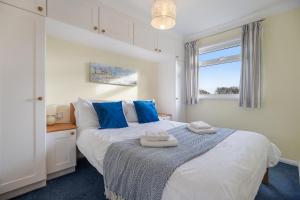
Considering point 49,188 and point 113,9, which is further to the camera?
point 113,9

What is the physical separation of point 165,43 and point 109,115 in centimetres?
202

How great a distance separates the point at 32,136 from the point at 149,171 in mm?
1470

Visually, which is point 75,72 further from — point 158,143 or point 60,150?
point 158,143

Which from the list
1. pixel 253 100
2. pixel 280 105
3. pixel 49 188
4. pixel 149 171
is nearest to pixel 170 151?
pixel 149 171

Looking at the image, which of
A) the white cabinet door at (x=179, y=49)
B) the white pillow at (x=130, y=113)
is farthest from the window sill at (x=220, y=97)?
the white pillow at (x=130, y=113)

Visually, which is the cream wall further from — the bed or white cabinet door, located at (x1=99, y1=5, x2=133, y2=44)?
white cabinet door, located at (x1=99, y1=5, x2=133, y2=44)

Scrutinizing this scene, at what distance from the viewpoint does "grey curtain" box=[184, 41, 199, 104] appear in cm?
355

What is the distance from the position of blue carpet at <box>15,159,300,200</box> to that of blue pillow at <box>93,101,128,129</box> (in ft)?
2.31

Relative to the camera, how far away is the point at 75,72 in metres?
2.61

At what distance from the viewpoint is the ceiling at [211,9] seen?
2.43 metres

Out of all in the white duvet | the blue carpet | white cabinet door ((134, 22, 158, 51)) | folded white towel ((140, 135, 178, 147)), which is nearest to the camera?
the white duvet

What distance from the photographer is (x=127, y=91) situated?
333 centimetres

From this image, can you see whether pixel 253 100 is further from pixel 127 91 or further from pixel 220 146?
pixel 127 91

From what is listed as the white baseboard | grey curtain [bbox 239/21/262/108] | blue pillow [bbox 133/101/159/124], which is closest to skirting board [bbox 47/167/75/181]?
blue pillow [bbox 133/101/159/124]
